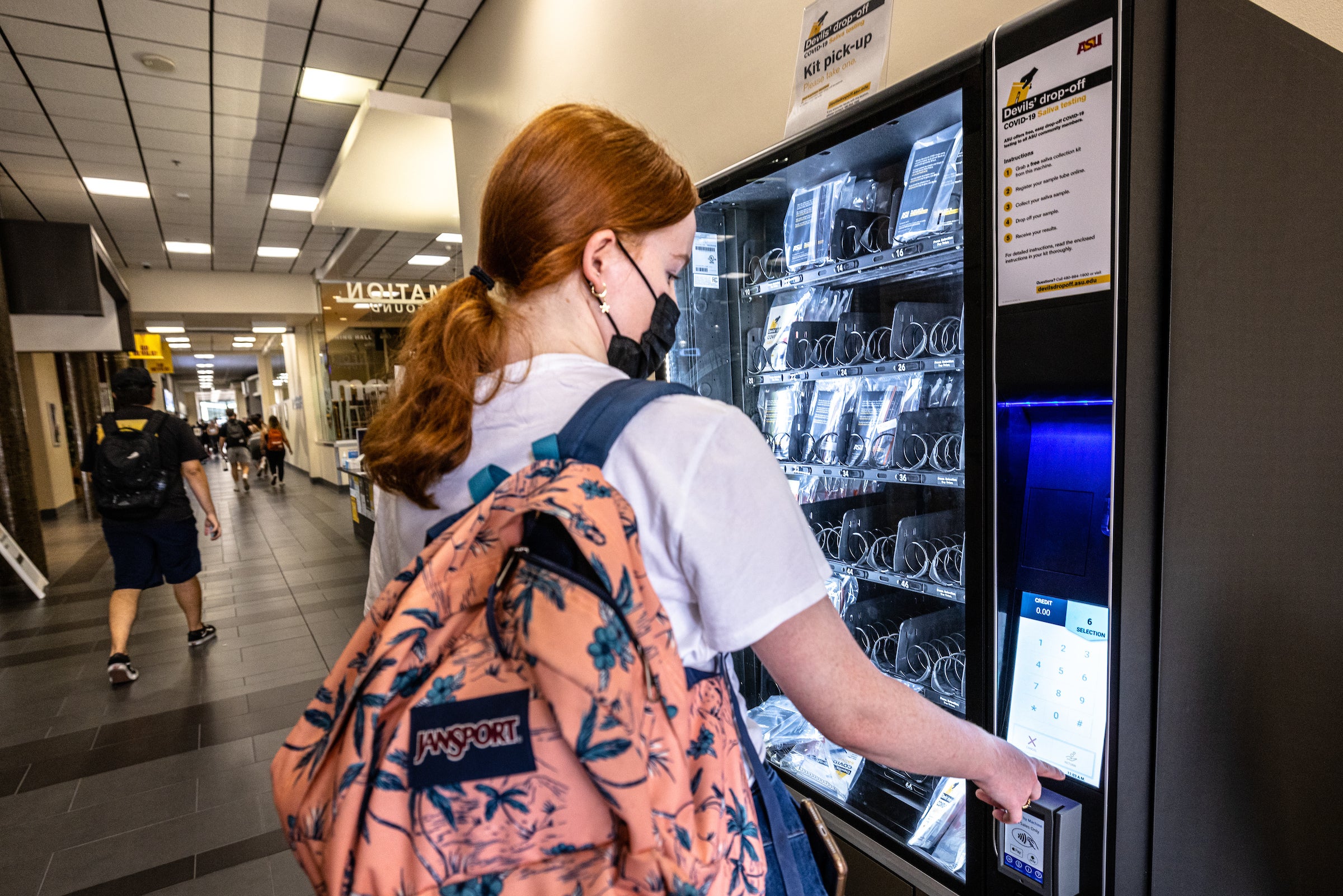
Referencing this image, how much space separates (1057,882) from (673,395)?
0.98 metres

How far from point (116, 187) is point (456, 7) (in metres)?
5.76

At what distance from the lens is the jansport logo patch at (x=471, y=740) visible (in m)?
0.64

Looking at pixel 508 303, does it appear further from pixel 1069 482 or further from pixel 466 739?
pixel 1069 482

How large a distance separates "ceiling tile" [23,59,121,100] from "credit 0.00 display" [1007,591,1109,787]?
6.74 m

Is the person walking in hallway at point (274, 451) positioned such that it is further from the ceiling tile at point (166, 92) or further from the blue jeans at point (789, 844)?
the blue jeans at point (789, 844)

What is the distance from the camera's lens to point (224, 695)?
160 inches

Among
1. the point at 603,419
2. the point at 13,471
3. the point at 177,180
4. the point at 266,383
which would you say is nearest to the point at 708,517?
the point at 603,419

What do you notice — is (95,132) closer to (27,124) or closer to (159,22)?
(27,124)

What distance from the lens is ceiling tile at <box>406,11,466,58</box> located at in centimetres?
449

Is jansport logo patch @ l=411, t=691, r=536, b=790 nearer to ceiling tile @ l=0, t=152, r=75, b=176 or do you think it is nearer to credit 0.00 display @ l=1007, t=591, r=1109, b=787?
credit 0.00 display @ l=1007, t=591, r=1109, b=787

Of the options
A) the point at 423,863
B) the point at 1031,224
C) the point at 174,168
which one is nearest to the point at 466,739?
the point at 423,863

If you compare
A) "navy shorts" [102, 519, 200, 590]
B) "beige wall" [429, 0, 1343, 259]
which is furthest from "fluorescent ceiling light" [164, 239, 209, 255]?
"beige wall" [429, 0, 1343, 259]

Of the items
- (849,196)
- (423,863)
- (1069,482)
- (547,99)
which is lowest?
(423,863)

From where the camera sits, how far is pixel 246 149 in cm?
671
